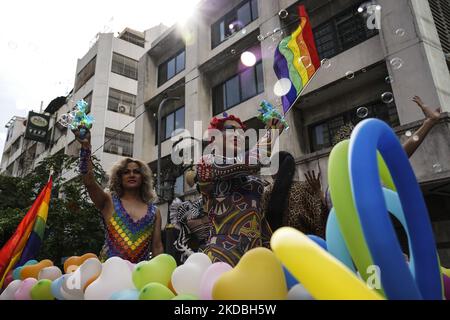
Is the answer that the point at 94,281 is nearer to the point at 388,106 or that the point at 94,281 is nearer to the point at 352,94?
the point at 388,106

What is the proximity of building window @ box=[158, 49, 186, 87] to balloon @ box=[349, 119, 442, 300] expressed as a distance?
15.5 metres

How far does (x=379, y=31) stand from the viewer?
816 centimetres

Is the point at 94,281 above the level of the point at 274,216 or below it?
below

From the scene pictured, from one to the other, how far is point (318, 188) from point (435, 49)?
6.38m

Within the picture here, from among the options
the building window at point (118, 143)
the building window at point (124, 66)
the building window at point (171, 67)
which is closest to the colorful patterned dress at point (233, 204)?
the building window at point (171, 67)

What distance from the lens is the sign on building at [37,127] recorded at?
88.0 ft

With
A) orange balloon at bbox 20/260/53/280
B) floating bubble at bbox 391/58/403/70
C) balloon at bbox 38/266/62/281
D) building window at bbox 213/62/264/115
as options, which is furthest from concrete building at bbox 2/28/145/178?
balloon at bbox 38/266/62/281

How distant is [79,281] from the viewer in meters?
1.47

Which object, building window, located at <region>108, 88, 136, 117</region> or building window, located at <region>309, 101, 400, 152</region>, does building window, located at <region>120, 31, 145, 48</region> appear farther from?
building window, located at <region>309, 101, 400, 152</region>

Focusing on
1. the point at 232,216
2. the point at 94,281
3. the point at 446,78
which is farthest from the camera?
the point at 446,78

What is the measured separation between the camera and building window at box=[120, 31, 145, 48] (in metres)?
24.7

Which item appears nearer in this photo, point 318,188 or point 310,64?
point 318,188

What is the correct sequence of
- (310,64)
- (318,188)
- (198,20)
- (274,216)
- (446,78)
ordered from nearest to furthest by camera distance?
1. (274,216)
2. (318,188)
3. (310,64)
4. (446,78)
5. (198,20)
